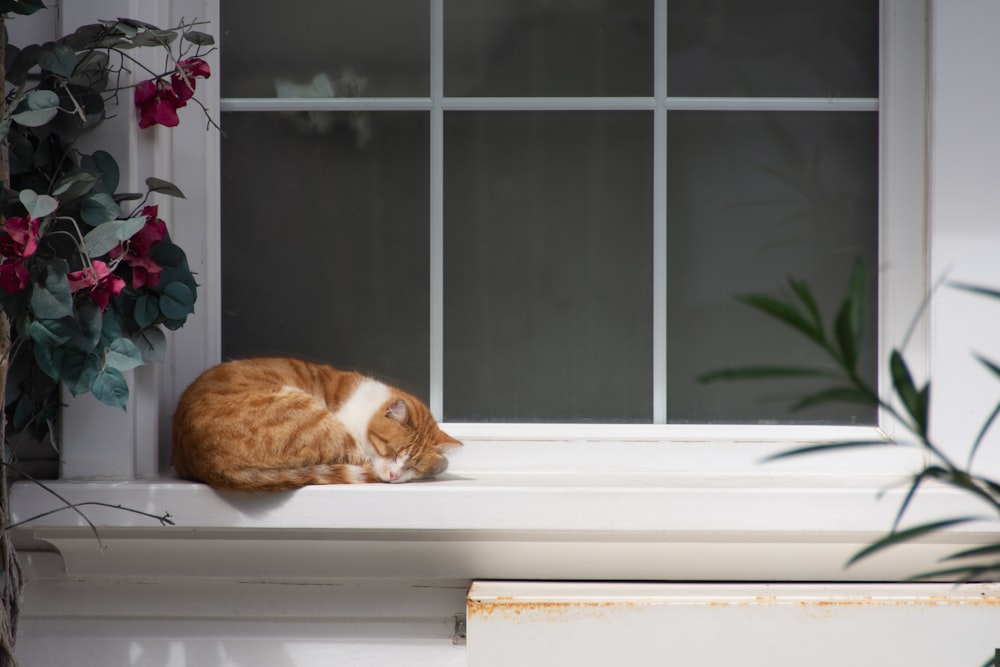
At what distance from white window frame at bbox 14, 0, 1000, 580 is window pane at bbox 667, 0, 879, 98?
5cm

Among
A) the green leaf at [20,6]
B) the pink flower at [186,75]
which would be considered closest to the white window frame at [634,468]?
the pink flower at [186,75]

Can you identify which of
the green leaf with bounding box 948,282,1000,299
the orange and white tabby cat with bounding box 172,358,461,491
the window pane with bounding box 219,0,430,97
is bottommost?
the orange and white tabby cat with bounding box 172,358,461,491

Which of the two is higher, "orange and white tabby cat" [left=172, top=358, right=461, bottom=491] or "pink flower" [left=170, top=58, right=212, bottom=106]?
"pink flower" [left=170, top=58, right=212, bottom=106]

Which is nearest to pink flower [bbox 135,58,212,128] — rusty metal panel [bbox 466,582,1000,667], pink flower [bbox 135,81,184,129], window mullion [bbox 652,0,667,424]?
pink flower [bbox 135,81,184,129]

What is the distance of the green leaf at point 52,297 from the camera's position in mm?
1067

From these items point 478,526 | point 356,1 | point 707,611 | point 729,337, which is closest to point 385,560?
point 478,526

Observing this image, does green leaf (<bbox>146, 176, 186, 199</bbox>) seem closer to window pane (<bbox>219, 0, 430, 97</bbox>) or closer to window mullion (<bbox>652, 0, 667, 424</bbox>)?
window pane (<bbox>219, 0, 430, 97</bbox>)

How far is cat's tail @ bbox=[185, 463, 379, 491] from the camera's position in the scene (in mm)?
1216

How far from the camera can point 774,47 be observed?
4.67 feet

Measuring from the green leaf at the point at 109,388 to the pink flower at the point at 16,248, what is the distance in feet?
0.54

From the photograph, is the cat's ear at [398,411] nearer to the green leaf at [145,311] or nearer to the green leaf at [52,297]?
the green leaf at [145,311]

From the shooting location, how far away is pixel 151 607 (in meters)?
1.38

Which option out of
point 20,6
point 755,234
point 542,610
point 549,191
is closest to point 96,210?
point 20,6

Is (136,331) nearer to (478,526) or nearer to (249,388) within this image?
(249,388)
